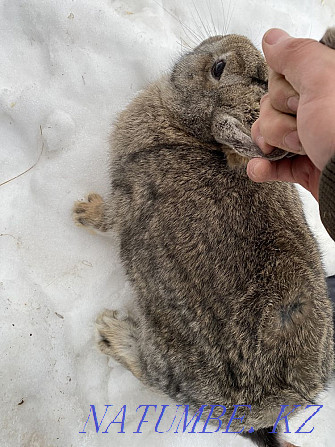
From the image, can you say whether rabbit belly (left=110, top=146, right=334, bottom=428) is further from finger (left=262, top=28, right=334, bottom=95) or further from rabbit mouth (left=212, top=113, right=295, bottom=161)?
finger (left=262, top=28, right=334, bottom=95)

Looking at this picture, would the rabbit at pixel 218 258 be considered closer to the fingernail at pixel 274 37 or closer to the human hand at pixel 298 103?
the human hand at pixel 298 103

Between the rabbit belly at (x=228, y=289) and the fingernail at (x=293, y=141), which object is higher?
the fingernail at (x=293, y=141)

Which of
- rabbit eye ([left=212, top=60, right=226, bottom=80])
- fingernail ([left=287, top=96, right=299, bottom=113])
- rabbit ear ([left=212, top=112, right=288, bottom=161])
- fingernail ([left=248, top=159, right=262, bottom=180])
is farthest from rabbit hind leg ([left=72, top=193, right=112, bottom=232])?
fingernail ([left=287, top=96, right=299, bottom=113])

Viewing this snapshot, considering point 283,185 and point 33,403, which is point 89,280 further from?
point 283,185

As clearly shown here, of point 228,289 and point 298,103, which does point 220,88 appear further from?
point 228,289

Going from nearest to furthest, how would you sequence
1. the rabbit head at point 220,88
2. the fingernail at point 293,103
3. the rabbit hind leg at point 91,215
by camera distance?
the fingernail at point 293,103
the rabbit head at point 220,88
the rabbit hind leg at point 91,215

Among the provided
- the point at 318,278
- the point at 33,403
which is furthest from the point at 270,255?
the point at 33,403

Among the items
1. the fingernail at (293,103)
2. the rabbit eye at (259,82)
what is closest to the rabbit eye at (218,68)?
the rabbit eye at (259,82)
